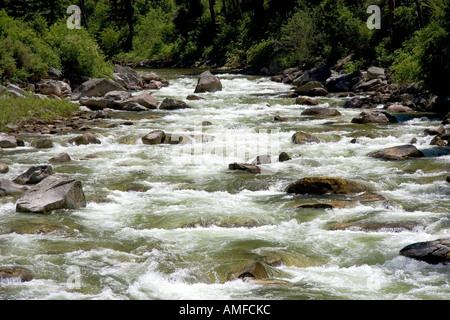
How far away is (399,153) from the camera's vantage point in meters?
14.4

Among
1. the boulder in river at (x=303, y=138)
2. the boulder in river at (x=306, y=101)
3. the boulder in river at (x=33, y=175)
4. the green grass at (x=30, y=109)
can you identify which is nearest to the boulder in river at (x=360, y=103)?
the boulder in river at (x=306, y=101)

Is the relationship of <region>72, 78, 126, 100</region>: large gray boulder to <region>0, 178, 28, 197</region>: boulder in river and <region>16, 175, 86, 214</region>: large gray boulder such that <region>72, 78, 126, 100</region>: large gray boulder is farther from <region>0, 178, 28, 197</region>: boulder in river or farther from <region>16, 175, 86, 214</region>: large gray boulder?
<region>16, 175, 86, 214</region>: large gray boulder

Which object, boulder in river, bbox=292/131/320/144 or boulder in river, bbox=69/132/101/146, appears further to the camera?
boulder in river, bbox=69/132/101/146

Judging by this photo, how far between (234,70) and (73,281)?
38.0m

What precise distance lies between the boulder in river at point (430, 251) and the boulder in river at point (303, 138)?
8601 mm

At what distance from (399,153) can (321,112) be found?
7.14 metres

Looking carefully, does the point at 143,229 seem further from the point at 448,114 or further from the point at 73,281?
the point at 448,114

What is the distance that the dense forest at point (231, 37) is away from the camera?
22.7m

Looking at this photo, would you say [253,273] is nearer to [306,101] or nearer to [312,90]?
[306,101]

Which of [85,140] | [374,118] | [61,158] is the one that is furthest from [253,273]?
[374,118]

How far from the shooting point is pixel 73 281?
7.12m

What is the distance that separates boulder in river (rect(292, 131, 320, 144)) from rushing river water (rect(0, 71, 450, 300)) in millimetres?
269

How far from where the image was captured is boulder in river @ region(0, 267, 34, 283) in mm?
7061

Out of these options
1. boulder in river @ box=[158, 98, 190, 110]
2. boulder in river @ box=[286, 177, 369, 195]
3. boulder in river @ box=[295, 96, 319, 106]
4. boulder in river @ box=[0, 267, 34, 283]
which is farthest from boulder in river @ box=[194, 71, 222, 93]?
boulder in river @ box=[0, 267, 34, 283]
